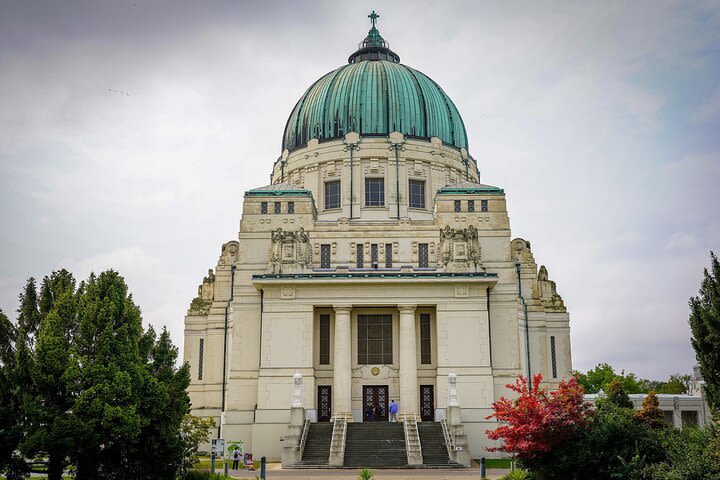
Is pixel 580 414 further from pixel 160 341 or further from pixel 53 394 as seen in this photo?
pixel 53 394

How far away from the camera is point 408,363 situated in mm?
47406

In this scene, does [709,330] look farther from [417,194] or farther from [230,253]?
[230,253]

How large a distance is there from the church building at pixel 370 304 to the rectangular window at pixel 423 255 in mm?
98

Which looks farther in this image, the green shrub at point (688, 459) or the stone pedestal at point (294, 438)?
the stone pedestal at point (294, 438)

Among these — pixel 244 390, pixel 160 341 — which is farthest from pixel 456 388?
pixel 160 341

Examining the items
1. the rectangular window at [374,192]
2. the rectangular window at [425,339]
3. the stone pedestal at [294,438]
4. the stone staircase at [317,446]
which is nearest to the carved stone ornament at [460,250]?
the rectangular window at [425,339]

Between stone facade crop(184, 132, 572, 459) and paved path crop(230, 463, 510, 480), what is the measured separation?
7.39m

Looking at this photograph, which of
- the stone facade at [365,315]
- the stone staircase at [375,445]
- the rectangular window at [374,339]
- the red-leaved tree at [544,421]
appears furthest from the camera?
the rectangular window at [374,339]

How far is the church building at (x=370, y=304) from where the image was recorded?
4712 cm

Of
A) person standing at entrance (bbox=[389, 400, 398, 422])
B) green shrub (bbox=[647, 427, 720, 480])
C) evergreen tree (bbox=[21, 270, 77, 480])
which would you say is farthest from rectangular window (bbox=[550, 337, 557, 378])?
evergreen tree (bbox=[21, 270, 77, 480])

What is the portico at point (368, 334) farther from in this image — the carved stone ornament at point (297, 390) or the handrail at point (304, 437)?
the carved stone ornament at point (297, 390)

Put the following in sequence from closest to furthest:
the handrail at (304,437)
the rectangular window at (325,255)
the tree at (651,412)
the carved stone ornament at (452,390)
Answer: the tree at (651,412) → the handrail at (304,437) → the carved stone ornament at (452,390) → the rectangular window at (325,255)

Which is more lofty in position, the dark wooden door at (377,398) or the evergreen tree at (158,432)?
the dark wooden door at (377,398)

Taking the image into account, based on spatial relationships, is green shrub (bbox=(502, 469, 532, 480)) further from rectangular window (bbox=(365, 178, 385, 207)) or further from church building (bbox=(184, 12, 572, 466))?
rectangular window (bbox=(365, 178, 385, 207))
